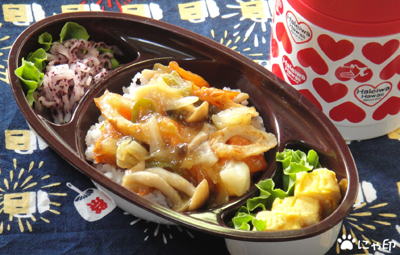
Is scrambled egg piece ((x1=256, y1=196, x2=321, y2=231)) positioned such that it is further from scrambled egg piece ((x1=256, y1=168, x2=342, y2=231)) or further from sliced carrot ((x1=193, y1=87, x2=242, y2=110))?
sliced carrot ((x1=193, y1=87, x2=242, y2=110))

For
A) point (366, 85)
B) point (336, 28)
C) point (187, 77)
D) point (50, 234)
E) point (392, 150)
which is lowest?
point (392, 150)

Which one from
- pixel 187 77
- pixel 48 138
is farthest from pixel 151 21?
pixel 48 138

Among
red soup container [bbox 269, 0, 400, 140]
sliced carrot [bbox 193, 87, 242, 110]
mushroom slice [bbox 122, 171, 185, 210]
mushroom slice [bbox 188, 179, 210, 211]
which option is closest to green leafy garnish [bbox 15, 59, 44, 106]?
mushroom slice [bbox 122, 171, 185, 210]

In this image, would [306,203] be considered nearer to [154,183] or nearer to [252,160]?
[252,160]

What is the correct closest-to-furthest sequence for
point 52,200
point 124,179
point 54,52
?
point 124,179 < point 52,200 < point 54,52

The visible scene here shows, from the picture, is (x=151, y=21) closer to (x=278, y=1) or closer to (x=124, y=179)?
(x=278, y=1)
